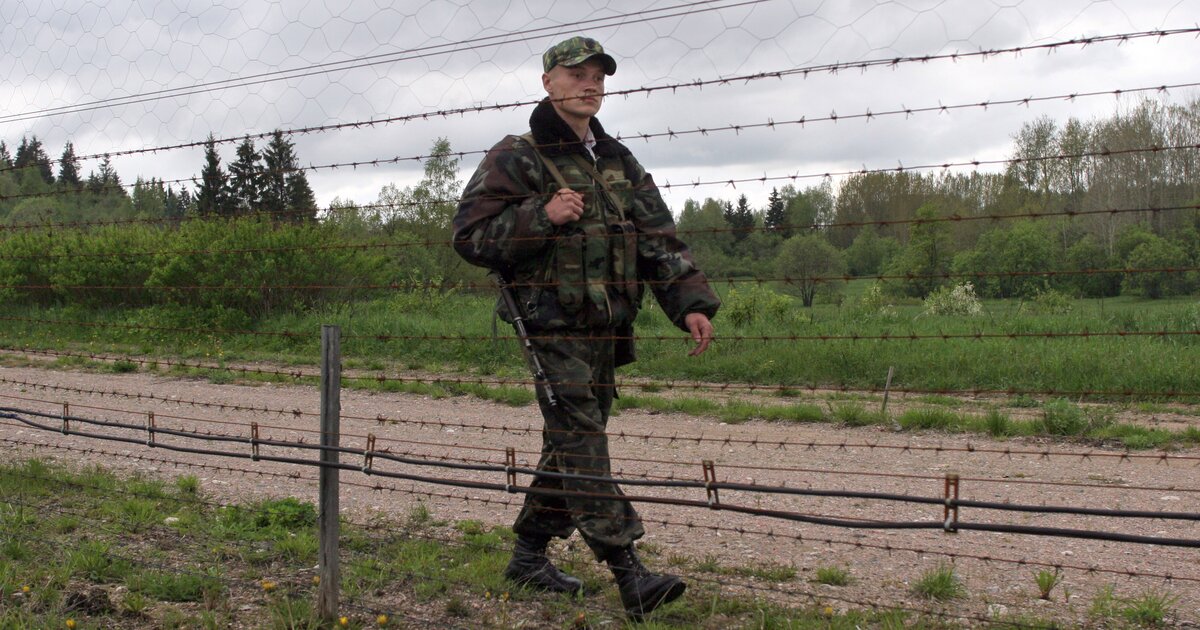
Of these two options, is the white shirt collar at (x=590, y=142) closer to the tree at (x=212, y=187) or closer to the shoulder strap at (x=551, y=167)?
the shoulder strap at (x=551, y=167)

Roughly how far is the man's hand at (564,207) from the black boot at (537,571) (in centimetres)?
130

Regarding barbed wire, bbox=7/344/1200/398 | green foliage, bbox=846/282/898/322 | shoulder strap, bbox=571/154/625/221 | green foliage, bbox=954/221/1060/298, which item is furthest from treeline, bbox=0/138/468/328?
green foliage, bbox=846/282/898/322

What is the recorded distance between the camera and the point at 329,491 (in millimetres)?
3869

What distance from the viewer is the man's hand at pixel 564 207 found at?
11.9ft

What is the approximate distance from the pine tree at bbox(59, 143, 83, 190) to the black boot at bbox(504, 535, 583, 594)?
2756mm

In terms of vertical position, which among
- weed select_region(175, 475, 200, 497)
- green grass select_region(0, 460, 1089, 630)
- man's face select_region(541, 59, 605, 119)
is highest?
man's face select_region(541, 59, 605, 119)

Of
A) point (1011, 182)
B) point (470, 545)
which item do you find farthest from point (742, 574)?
point (1011, 182)

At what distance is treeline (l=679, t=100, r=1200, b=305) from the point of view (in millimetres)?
3600

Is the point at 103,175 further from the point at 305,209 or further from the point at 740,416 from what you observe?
the point at 740,416

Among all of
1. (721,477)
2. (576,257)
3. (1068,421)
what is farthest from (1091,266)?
(1068,421)

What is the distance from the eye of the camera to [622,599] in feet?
12.4

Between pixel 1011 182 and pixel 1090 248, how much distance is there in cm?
72

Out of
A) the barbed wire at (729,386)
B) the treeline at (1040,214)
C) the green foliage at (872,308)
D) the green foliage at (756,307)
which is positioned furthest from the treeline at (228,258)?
the green foliage at (872,308)

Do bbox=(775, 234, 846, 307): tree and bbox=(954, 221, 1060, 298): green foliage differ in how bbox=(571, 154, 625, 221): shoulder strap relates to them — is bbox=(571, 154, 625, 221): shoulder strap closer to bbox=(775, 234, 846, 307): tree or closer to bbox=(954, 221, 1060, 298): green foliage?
bbox=(775, 234, 846, 307): tree
